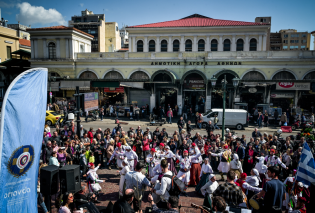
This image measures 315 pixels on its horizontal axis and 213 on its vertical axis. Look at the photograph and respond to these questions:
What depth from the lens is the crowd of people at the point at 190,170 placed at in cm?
551

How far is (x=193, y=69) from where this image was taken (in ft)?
84.7

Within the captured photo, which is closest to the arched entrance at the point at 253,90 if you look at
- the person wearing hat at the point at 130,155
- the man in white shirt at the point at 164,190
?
the person wearing hat at the point at 130,155

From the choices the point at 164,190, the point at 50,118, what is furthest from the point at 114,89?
the point at 164,190

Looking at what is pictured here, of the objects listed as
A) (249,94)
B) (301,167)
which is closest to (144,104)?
(249,94)

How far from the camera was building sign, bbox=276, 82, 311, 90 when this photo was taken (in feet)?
79.3

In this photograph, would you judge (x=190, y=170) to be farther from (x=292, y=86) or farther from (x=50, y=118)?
(x=292, y=86)

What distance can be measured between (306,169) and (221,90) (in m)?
21.8

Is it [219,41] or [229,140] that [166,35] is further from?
[229,140]

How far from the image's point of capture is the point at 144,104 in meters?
27.9

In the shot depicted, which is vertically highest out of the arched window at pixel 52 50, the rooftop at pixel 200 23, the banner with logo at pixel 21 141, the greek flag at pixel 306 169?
the rooftop at pixel 200 23

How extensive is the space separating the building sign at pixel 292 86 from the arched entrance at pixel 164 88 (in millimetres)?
11262

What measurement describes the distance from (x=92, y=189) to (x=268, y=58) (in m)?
23.8

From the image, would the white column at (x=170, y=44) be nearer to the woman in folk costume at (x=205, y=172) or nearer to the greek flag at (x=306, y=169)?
the woman in folk costume at (x=205, y=172)

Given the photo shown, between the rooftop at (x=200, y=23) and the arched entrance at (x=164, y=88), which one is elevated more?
the rooftop at (x=200, y=23)
